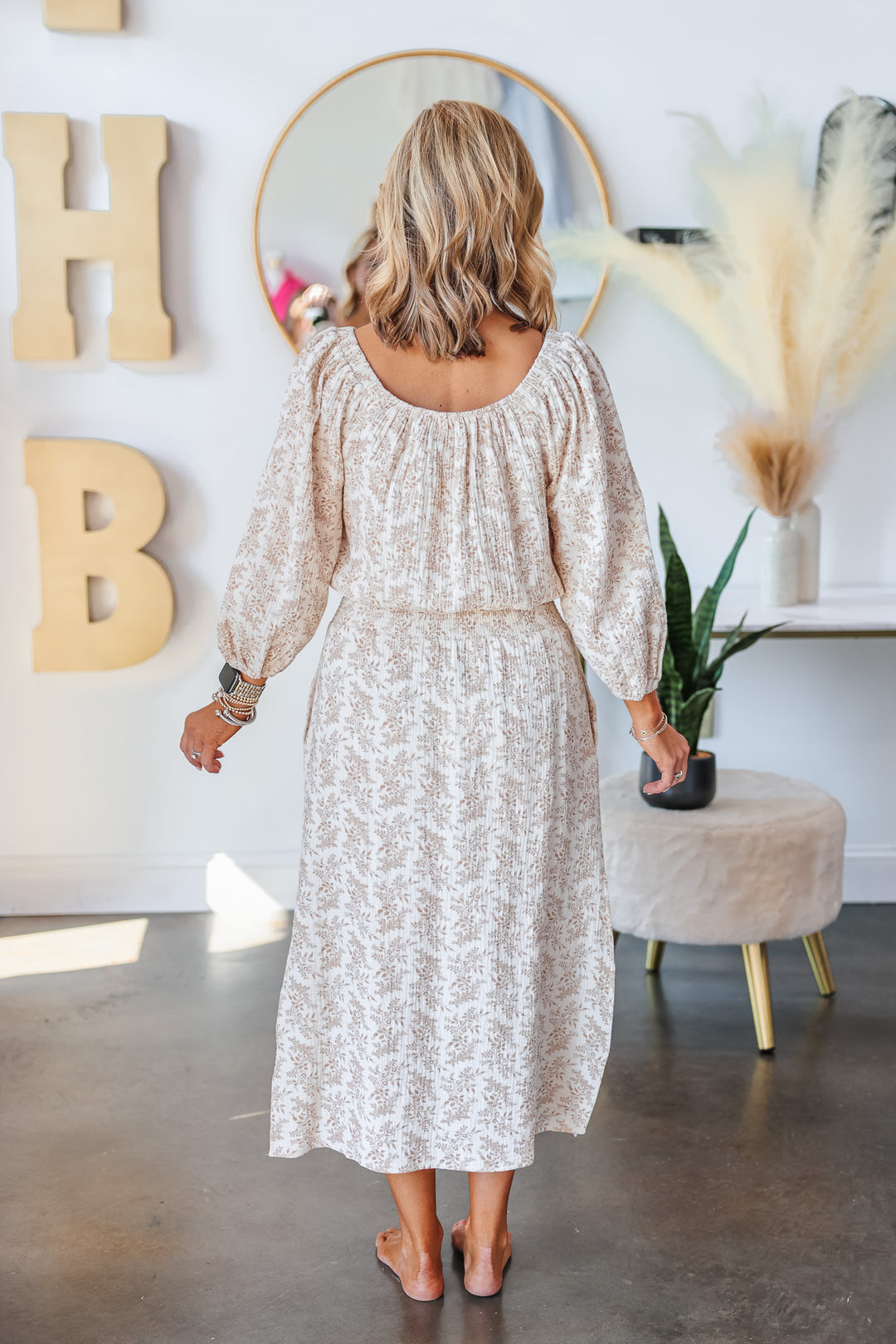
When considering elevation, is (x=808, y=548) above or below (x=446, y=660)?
above

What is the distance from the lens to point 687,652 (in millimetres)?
2518

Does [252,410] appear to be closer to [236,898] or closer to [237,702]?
[236,898]

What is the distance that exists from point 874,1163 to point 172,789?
1.96 m

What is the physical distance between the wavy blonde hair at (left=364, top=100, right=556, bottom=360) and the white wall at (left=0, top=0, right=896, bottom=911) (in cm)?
169

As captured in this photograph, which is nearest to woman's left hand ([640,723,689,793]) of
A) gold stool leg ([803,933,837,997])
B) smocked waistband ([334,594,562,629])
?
smocked waistband ([334,594,562,629])

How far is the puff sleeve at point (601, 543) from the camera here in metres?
1.53

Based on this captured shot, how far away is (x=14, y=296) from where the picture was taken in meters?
3.06

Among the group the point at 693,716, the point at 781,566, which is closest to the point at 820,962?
the point at 693,716

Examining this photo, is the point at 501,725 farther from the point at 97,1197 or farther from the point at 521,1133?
the point at 97,1197

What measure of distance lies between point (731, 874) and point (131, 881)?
1661 millimetres

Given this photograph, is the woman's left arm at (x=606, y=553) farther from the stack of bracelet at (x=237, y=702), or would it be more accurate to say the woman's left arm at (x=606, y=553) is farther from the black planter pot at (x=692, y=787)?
the black planter pot at (x=692, y=787)

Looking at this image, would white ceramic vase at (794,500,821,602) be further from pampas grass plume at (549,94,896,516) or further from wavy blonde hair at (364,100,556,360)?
wavy blonde hair at (364,100,556,360)

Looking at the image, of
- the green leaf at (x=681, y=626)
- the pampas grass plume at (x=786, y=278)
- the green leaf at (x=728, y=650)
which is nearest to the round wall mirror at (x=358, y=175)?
the pampas grass plume at (x=786, y=278)

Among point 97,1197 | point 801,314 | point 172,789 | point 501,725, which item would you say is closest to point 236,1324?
point 97,1197
